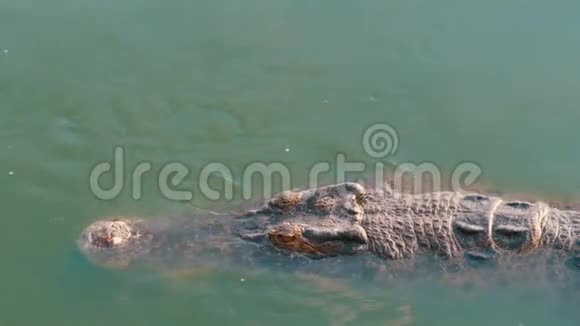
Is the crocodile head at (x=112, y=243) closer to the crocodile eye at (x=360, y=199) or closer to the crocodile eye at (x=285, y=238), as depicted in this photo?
the crocodile eye at (x=285, y=238)

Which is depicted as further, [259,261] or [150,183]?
[150,183]

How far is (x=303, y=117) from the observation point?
8.58 m

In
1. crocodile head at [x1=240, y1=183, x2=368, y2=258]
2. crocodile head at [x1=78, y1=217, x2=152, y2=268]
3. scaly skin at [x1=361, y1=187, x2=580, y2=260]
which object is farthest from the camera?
crocodile head at [x1=78, y1=217, x2=152, y2=268]

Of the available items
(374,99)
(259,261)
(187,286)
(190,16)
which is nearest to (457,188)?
(374,99)

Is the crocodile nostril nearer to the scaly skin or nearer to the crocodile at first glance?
the crocodile

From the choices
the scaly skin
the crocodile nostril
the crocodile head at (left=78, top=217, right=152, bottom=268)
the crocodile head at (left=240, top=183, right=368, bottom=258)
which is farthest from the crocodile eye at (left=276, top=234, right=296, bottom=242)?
the crocodile head at (left=78, top=217, right=152, bottom=268)

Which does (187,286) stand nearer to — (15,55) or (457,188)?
(457,188)

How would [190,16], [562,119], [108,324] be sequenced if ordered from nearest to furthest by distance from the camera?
[108,324], [562,119], [190,16]

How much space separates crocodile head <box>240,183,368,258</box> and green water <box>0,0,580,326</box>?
15.0 inches

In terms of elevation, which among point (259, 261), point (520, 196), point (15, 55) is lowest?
point (259, 261)

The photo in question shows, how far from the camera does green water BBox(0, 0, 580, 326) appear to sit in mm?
6703

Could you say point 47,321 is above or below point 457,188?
below

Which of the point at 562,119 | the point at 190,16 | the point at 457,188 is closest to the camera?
the point at 457,188

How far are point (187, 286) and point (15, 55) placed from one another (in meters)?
4.06
